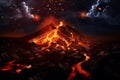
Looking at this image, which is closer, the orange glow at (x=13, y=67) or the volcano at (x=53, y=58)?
the volcano at (x=53, y=58)

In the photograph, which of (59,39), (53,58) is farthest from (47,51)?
(59,39)

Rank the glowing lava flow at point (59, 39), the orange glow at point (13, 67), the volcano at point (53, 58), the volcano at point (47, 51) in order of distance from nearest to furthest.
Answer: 1. the volcano at point (53, 58)
2. the orange glow at point (13, 67)
3. the volcano at point (47, 51)
4. the glowing lava flow at point (59, 39)

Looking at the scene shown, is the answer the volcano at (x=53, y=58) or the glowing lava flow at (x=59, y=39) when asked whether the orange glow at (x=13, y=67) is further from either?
the glowing lava flow at (x=59, y=39)

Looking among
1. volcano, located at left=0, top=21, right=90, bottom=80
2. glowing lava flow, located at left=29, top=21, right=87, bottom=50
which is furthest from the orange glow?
glowing lava flow, located at left=29, top=21, right=87, bottom=50

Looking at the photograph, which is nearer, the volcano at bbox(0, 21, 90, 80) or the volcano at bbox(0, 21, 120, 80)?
the volcano at bbox(0, 21, 120, 80)

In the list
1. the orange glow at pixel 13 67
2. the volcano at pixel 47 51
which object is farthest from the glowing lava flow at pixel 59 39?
the orange glow at pixel 13 67

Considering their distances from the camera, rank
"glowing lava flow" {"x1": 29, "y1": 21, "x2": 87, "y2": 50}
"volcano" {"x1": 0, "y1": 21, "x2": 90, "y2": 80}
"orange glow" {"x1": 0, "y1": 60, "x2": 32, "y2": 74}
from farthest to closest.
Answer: "glowing lava flow" {"x1": 29, "y1": 21, "x2": 87, "y2": 50} < "volcano" {"x1": 0, "y1": 21, "x2": 90, "y2": 80} < "orange glow" {"x1": 0, "y1": 60, "x2": 32, "y2": 74}

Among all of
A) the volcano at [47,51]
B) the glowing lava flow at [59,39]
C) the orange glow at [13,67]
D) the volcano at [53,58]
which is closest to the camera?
the volcano at [53,58]

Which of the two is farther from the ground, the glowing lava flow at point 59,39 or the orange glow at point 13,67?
the orange glow at point 13,67

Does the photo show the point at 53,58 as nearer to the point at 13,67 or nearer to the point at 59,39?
the point at 13,67

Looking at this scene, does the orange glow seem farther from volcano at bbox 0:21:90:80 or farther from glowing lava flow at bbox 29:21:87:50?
glowing lava flow at bbox 29:21:87:50

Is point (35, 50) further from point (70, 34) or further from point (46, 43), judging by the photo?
point (70, 34)
